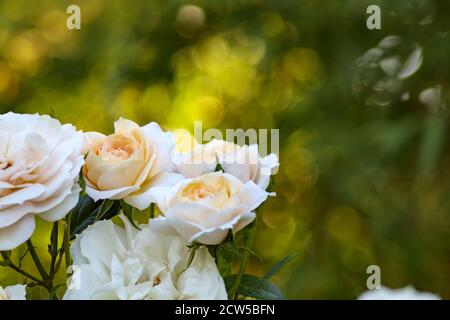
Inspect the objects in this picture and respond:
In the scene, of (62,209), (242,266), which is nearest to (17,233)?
(62,209)

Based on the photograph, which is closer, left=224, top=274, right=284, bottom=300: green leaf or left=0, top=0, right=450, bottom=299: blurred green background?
left=224, top=274, right=284, bottom=300: green leaf

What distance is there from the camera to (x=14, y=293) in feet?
1.36

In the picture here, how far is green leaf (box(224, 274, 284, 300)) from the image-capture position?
448 mm

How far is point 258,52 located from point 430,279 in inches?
21.0

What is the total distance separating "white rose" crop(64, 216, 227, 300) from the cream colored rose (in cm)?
2

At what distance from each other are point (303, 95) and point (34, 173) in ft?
3.02

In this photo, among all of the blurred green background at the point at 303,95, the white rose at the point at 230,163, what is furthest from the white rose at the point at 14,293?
the blurred green background at the point at 303,95

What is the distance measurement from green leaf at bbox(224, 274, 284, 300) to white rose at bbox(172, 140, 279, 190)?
65 mm

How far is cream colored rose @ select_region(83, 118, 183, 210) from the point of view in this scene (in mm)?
448

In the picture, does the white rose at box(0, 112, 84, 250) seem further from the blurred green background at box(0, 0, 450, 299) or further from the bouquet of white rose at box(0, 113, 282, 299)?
the blurred green background at box(0, 0, 450, 299)

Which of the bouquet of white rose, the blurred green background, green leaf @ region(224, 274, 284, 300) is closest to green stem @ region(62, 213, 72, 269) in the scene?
the bouquet of white rose

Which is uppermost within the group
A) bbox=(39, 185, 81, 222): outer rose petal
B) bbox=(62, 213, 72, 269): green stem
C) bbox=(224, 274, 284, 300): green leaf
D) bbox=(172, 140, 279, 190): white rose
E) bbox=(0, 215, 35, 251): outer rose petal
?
bbox=(172, 140, 279, 190): white rose

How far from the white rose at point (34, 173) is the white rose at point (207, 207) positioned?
0.19 ft

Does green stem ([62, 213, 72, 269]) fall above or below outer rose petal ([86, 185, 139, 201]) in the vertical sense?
below
